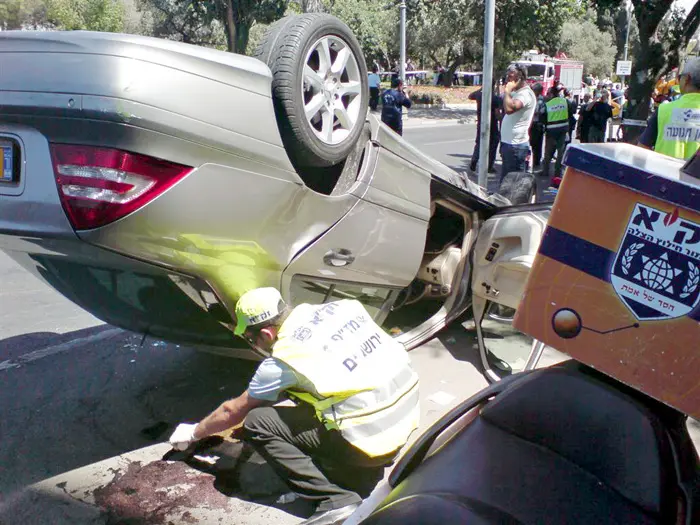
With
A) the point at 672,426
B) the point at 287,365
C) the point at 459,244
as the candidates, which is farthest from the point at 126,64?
the point at 459,244

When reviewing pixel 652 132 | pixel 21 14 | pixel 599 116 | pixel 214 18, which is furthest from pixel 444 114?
pixel 21 14

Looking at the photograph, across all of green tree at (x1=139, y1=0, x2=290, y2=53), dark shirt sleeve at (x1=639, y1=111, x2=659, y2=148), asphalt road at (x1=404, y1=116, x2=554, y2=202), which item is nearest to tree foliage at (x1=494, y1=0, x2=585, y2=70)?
asphalt road at (x1=404, y1=116, x2=554, y2=202)

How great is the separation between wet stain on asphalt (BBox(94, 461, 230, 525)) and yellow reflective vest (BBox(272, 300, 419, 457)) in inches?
27.3

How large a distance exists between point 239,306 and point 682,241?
180 centimetres

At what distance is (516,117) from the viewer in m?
7.97

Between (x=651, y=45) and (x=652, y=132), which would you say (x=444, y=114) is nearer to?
(x=651, y=45)

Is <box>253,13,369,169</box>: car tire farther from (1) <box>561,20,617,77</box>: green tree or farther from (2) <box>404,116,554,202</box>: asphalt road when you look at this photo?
(1) <box>561,20,617,77</box>: green tree

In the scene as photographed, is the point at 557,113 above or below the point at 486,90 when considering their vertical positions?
below

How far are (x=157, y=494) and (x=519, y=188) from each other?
10.5 feet

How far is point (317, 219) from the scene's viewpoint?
3094 millimetres

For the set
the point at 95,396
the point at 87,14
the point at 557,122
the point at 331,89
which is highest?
the point at 87,14

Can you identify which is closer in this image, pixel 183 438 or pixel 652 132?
pixel 183 438

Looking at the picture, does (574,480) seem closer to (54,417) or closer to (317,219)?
(317,219)

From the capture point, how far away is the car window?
321 cm
